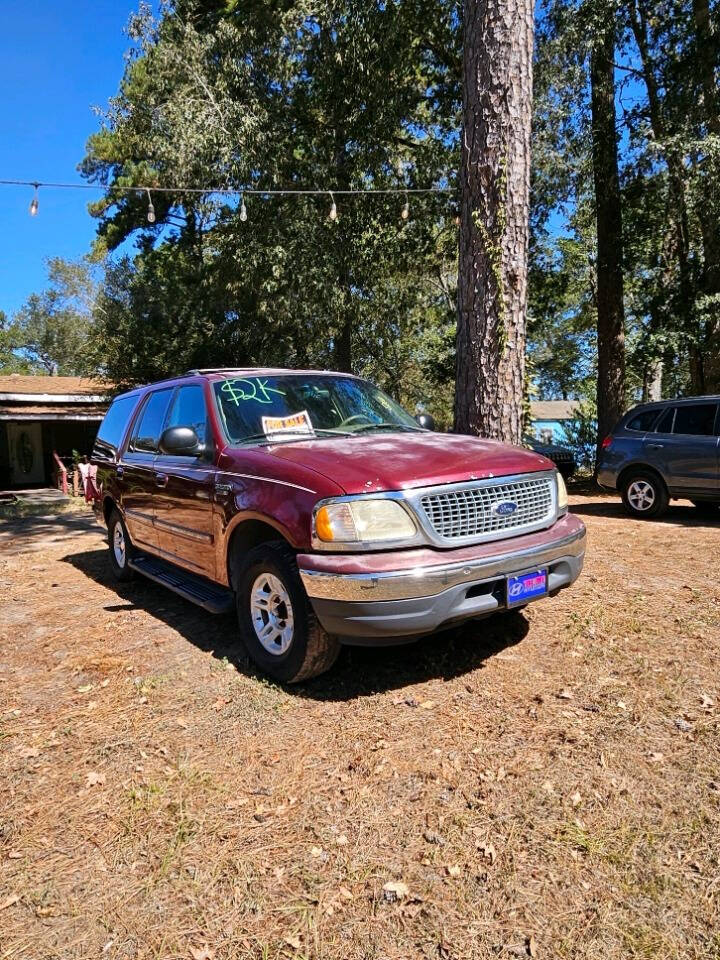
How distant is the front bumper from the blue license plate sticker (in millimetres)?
80

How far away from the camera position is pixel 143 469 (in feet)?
17.4

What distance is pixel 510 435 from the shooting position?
20.4 feet

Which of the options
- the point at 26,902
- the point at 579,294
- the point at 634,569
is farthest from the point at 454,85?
the point at 579,294

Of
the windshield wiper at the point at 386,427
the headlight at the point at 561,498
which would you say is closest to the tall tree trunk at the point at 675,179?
the windshield wiper at the point at 386,427

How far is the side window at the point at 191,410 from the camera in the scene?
174 inches

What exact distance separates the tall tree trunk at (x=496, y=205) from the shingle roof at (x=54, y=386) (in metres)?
18.6

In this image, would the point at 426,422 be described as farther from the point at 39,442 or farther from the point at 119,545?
the point at 39,442

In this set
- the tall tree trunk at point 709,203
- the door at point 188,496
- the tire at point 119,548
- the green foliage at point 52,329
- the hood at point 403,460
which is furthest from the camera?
the green foliage at point 52,329

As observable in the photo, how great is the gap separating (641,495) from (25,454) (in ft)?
74.0

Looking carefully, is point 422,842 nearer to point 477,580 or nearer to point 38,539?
point 477,580

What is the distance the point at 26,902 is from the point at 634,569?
16.9 ft

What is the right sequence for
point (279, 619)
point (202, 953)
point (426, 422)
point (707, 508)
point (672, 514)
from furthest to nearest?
1. point (707, 508)
2. point (672, 514)
3. point (426, 422)
4. point (279, 619)
5. point (202, 953)

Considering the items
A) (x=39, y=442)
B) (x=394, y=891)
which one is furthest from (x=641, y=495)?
(x=39, y=442)

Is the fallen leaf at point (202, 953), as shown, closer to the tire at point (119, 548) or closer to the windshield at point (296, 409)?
the windshield at point (296, 409)
